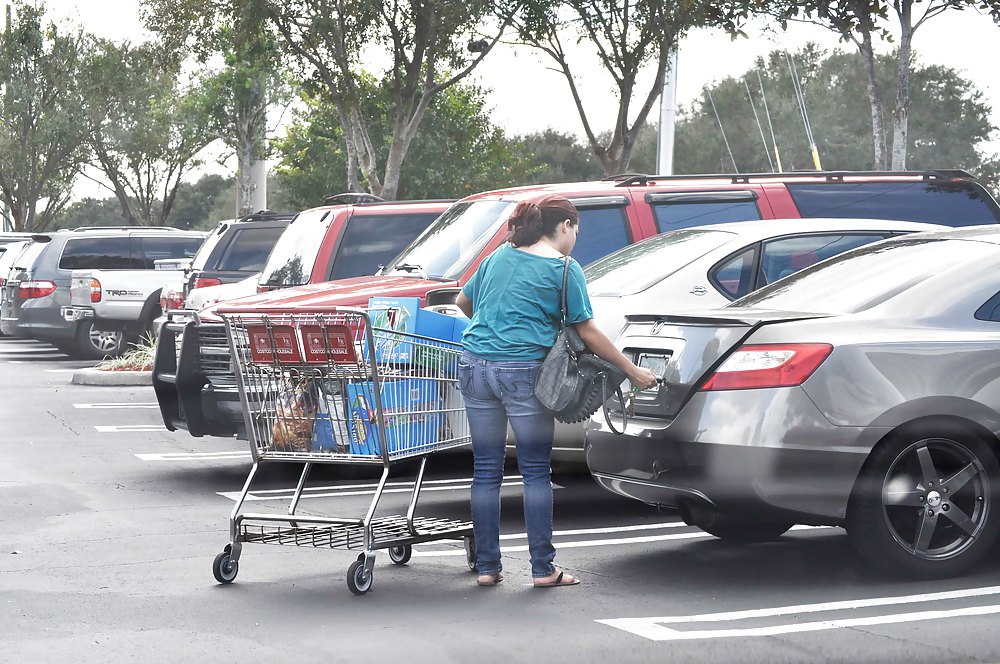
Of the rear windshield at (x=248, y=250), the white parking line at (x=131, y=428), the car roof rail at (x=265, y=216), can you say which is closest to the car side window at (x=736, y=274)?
the white parking line at (x=131, y=428)

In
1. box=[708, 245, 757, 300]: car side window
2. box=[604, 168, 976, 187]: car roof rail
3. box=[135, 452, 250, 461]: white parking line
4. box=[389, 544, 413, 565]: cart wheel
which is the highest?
box=[604, 168, 976, 187]: car roof rail

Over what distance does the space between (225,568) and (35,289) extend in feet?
56.3

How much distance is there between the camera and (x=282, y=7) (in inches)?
965

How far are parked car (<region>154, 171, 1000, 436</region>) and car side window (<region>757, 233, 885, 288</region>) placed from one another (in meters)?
1.65

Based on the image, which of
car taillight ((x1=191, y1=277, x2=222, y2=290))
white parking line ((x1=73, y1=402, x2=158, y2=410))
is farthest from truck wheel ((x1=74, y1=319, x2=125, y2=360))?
white parking line ((x1=73, y1=402, x2=158, y2=410))

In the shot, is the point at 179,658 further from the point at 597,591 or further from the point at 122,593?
the point at 597,591

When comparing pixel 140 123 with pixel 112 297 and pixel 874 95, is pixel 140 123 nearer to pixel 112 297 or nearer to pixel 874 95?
pixel 112 297

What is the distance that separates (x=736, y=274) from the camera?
28.1ft

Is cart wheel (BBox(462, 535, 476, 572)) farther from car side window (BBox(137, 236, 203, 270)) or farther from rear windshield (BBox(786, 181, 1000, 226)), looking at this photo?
car side window (BBox(137, 236, 203, 270))

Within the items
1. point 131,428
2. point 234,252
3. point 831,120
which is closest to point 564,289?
point 131,428

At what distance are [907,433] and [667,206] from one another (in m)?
4.43

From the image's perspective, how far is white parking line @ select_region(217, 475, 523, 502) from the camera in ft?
31.4

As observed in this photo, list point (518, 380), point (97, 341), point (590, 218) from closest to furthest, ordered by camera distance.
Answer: point (518, 380), point (590, 218), point (97, 341)

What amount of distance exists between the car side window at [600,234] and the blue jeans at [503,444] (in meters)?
3.73
